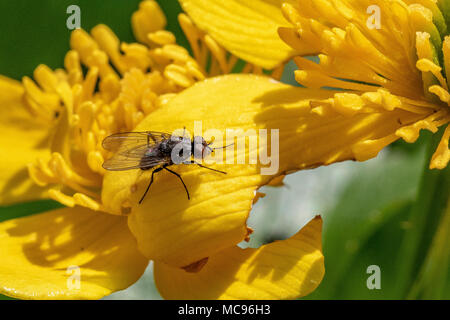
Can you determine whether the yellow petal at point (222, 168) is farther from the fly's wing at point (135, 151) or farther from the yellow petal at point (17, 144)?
the yellow petal at point (17, 144)

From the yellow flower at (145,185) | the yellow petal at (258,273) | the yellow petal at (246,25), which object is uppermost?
the yellow petal at (246,25)

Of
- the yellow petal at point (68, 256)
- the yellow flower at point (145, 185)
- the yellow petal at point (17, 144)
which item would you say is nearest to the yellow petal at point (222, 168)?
the yellow flower at point (145, 185)

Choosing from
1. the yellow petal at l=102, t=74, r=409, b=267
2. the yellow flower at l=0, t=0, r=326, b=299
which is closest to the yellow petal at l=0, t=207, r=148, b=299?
the yellow flower at l=0, t=0, r=326, b=299

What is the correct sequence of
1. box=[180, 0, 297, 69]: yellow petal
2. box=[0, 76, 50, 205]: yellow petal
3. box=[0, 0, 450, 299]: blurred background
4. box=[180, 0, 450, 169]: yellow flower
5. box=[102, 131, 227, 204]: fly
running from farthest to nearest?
box=[0, 0, 450, 299]: blurred background
box=[0, 76, 50, 205]: yellow petal
box=[180, 0, 297, 69]: yellow petal
box=[102, 131, 227, 204]: fly
box=[180, 0, 450, 169]: yellow flower

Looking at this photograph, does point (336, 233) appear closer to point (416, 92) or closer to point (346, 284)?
point (346, 284)

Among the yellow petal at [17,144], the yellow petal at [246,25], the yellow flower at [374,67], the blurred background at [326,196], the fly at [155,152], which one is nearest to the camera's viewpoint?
the yellow flower at [374,67]

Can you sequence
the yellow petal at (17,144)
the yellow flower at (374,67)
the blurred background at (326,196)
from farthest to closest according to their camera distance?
the blurred background at (326,196) → the yellow petal at (17,144) → the yellow flower at (374,67)

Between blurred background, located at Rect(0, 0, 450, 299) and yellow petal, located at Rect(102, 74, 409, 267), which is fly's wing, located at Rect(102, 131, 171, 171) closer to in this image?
yellow petal, located at Rect(102, 74, 409, 267)
